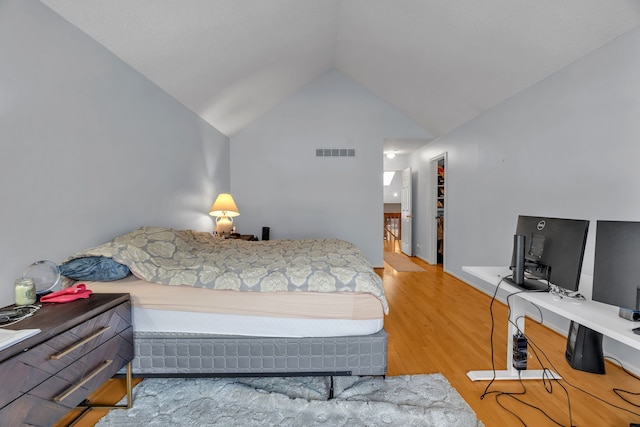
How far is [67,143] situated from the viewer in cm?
179

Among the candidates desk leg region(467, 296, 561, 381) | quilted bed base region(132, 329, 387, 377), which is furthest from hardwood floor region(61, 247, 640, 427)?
quilted bed base region(132, 329, 387, 377)

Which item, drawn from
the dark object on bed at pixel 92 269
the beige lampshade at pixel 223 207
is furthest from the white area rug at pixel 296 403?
the beige lampshade at pixel 223 207

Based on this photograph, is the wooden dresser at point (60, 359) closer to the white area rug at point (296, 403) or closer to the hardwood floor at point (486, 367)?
the white area rug at point (296, 403)

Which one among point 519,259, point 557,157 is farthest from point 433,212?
point 519,259

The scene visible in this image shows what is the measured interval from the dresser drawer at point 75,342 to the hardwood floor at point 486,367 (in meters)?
0.53

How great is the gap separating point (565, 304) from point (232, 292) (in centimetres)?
173

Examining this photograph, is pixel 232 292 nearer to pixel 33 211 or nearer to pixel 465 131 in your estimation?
pixel 33 211

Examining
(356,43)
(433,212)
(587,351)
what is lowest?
(587,351)

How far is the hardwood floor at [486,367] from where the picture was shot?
4.99 ft

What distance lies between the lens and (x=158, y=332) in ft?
5.42

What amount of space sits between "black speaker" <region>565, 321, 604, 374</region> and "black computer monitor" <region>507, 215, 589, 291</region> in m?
0.52

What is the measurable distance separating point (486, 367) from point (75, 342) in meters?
2.32

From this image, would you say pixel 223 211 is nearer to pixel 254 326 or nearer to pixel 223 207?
pixel 223 207

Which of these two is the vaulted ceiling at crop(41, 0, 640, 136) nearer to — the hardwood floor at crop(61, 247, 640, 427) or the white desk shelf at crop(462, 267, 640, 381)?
the white desk shelf at crop(462, 267, 640, 381)
